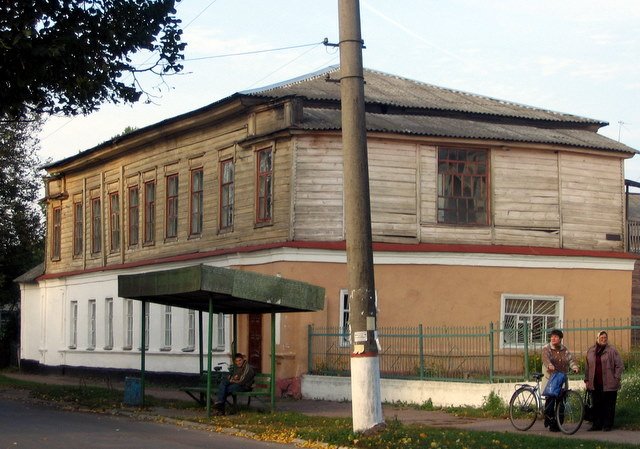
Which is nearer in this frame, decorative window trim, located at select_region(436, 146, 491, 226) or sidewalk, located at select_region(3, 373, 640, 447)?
sidewalk, located at select_region(3, 373, 640, 447)

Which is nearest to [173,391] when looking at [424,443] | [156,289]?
[156,289]

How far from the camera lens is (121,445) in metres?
16.9

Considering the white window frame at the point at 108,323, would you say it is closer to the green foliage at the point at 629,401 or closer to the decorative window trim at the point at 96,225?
the decorative window trim at the point at 96,225

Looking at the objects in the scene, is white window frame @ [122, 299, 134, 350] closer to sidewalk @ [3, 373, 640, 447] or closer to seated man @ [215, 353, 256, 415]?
sidewalk @ [3, 373, 640, 447]

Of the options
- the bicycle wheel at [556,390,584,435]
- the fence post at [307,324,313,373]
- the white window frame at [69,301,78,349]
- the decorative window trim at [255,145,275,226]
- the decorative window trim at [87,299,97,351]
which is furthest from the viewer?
the white window frame at [69,301,78,349]

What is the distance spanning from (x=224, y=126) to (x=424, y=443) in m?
18.2

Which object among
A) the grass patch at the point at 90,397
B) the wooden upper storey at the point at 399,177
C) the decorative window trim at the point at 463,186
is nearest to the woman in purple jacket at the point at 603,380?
the grass patch at the point at 90,397

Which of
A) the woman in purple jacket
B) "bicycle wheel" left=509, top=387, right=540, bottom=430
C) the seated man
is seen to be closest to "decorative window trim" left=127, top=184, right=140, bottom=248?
the seated man

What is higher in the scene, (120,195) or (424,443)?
(120,195)

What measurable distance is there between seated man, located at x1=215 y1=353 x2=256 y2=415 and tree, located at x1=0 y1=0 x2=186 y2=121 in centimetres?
562

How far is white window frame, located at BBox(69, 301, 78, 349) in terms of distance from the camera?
142 ft

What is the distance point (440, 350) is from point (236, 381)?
5475mm

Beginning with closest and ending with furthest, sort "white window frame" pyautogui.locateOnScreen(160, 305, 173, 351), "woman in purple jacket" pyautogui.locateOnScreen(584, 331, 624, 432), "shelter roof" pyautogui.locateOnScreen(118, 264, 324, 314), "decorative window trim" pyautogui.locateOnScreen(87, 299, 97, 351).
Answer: "woman in purple jacket" pyautogui.locateOnScreen(584, 331, 624, 432), "shelter roof" pyautogui.locateOnScreen(118, 264, 324, 314), "white window frame" pyautogui.locateOnScreen(160, 305, 173, 351), "decorative window trim" pyautogui.locateOnScreen(87, 299, 97, 351)

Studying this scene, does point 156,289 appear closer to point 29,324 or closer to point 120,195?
point 120,195
